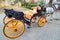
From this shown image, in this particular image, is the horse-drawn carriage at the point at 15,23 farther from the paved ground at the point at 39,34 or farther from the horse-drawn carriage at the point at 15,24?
the paved ground at the point at 39,34

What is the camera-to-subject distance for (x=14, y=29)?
5.84 meters

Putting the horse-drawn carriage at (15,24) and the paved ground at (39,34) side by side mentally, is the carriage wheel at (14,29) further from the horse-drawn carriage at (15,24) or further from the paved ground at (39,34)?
the paved ground at (39,34)

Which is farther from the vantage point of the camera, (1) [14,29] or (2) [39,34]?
(2) [39,34]

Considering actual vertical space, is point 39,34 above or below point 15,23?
below

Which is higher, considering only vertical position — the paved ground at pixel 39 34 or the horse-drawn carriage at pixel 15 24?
the horse-drawn carriage at pixel 15 24

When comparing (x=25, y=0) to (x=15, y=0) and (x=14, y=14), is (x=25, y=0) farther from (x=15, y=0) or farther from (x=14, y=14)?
(x=14, y=14)

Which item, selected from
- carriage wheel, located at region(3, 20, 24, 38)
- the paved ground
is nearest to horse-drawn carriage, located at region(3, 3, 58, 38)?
Answer: carriage wheel, located at region(3, 20, 24, 38)

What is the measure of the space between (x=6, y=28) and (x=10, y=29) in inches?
10.7

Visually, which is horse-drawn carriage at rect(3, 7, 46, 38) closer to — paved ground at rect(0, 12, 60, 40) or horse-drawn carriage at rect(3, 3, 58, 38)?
horse-drawn carriage at rect(3, 3, 58, 38)

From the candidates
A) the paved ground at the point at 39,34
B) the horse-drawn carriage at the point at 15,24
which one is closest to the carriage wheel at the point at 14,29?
the horse-drawn carriage at the point at 15,24

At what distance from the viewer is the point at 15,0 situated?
615 inches

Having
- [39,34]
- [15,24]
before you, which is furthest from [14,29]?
[39,34]

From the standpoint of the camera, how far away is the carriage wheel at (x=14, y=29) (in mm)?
5648

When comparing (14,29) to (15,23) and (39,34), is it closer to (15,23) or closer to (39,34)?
(15,23)
